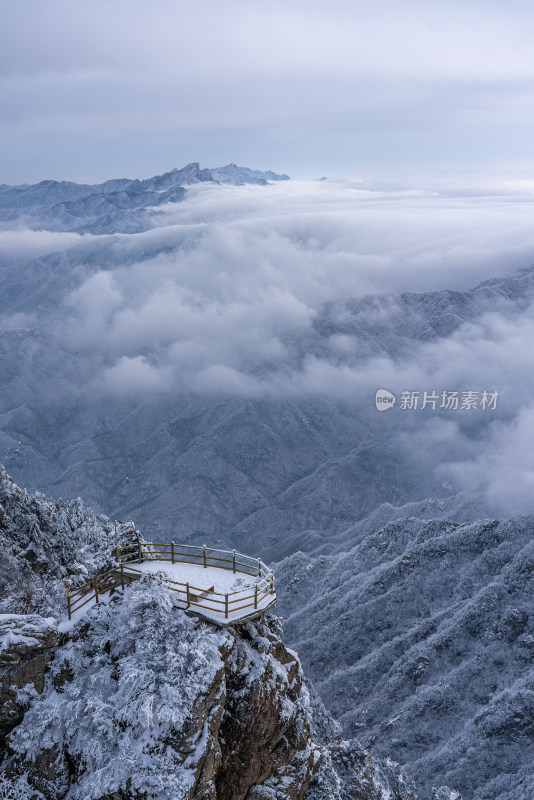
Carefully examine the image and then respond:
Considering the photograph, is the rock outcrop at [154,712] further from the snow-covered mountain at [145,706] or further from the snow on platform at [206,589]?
the snow on platform at [206,589]

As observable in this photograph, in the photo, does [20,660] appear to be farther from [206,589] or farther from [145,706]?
[206,589]

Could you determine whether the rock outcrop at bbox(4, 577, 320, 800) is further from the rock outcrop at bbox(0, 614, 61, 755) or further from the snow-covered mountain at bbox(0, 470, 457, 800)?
the rock outcrop at bbox(0, 614, 61, 755)

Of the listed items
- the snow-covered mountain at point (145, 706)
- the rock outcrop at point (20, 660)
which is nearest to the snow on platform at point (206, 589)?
the snow-covered mountain at point (145, 706)

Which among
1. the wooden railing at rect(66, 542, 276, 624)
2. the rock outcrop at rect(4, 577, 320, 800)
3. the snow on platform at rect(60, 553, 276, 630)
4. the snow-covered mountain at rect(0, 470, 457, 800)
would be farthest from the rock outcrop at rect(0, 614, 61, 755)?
the wooden railing at rect(66, 542, 276, 624)

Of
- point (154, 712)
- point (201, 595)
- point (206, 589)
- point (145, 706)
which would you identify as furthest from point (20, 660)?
point (206, 589)

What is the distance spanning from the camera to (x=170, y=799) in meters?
21.3

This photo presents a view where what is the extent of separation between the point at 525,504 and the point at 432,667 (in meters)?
110

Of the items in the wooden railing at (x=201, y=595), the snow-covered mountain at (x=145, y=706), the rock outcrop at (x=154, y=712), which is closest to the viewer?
the rock outcrop at (x=154, y=712)

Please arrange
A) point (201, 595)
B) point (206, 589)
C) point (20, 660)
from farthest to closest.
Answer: point (206, 589) → point (201, 595) → point (20, 660)

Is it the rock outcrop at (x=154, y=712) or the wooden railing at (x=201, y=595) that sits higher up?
the wooden railing at (x=201, y=595)

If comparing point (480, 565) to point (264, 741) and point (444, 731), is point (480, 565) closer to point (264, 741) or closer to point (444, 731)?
point (444, 731)

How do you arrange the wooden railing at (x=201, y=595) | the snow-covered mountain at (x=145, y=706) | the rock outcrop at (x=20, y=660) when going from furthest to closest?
the wooden railing at (x=201, y=595)
the rock outcrop at (x=20, y=660)
the snow-covered mountain at (x=145, y=706)

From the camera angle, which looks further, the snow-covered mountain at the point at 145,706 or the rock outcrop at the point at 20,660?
the rock outcrop at the point at 20,660

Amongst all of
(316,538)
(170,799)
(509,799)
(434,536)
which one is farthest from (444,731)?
(316,538)
